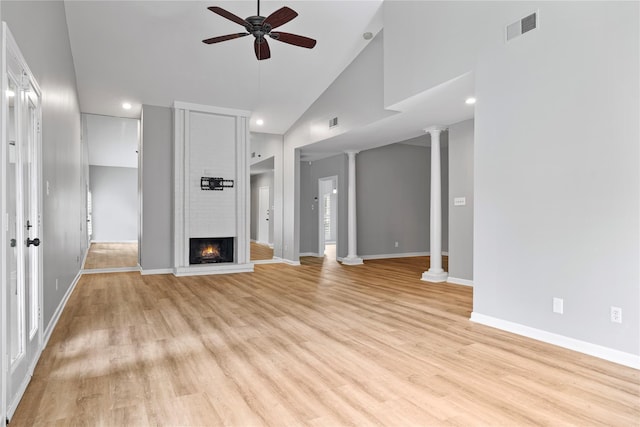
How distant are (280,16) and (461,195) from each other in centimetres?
399

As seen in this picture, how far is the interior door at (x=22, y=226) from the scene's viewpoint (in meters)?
2.22

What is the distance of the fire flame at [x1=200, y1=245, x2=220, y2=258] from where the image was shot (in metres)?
7.41

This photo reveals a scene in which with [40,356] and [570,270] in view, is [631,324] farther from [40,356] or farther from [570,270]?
[40,356]

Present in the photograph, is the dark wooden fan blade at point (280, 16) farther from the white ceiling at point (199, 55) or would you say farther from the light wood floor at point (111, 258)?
the light wood floor at point (111, 258)

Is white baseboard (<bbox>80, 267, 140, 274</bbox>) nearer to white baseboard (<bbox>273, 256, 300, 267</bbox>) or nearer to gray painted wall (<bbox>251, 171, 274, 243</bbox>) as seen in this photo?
white baseboard (<bbox>273, 256, 300, 267</bbox>)

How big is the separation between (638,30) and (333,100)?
4900 mm

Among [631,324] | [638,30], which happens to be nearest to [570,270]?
[631,324]

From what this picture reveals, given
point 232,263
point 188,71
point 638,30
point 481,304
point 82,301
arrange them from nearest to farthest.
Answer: point 638,30 → point 481,304 → point 82,301 → point 188,71 → point 232,263

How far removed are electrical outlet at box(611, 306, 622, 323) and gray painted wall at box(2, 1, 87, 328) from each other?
14.3 ft

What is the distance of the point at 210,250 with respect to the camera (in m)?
7.48

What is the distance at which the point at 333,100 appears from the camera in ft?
23.5

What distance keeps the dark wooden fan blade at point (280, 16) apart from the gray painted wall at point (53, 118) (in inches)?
75.7

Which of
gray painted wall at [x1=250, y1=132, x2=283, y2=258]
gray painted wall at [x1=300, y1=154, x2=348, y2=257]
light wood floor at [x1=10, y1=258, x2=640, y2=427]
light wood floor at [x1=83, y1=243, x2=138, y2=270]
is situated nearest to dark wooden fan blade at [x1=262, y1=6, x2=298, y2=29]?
light wood floor at [x1=10, y1=258, x2=640, y2=427]

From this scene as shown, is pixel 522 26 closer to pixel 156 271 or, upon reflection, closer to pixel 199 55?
pixel 199 55
